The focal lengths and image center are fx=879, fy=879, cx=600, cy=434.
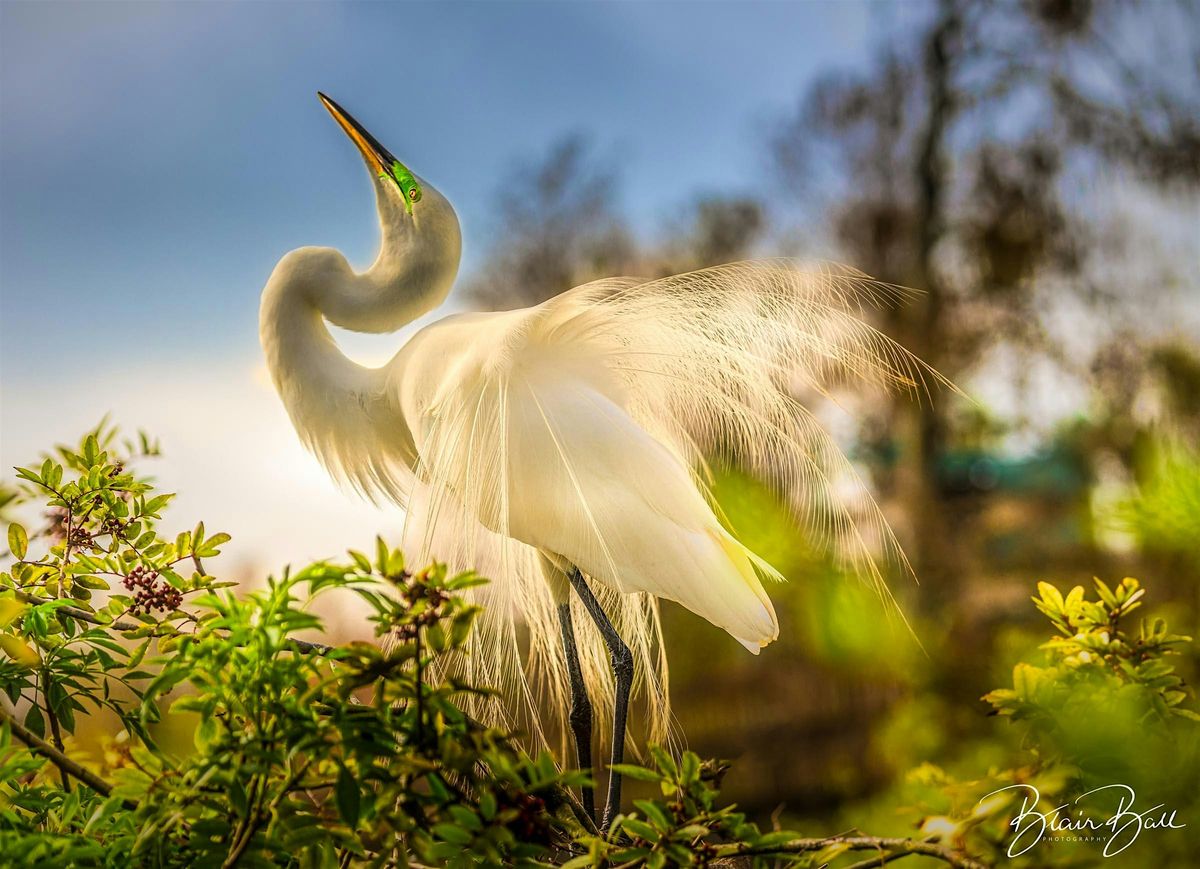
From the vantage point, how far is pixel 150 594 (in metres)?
0.49

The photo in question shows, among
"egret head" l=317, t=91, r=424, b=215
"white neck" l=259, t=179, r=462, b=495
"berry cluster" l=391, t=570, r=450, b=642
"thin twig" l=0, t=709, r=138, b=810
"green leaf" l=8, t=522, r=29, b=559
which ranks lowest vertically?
"thin twig" l=0, t=709, r=138, b=810

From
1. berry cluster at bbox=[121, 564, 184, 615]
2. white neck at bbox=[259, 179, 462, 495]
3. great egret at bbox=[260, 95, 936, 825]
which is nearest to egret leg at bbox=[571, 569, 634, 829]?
great egret at bbox=[260, 95, 936, 825]

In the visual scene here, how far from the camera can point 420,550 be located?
776 millimetres

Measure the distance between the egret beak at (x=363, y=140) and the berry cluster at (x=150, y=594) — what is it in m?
0.64

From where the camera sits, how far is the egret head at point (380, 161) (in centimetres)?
101

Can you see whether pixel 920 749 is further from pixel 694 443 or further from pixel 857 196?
pixel 857 196

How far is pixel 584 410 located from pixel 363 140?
1.53 ft

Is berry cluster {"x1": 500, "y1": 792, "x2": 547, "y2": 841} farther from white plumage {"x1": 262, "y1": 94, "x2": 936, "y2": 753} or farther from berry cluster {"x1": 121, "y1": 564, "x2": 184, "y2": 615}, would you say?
white plumage {"x1": 262, "y1": 94, "x2": 936, "y2": 753}

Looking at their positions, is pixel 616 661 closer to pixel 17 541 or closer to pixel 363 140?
pixel 17 541

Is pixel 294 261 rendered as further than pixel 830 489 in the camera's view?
Yes

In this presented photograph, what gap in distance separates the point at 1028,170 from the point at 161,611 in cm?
388

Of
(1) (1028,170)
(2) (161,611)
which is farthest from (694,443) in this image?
(1) (1028,170)

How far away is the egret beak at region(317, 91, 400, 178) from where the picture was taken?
1.03 metres

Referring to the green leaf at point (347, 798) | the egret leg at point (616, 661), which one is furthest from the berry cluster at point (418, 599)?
the egret leg at point (616, 661)
